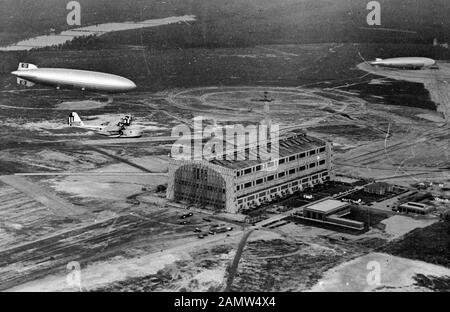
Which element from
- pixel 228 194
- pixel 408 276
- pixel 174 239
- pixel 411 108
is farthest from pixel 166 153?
pixel 411 108

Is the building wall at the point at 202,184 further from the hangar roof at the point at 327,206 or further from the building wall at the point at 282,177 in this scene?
the hangar roof at the point at 327,206

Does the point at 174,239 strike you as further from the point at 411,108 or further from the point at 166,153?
the point at 411,108

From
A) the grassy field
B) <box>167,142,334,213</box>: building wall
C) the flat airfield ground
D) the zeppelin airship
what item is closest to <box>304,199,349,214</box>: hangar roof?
the flat airfield ground

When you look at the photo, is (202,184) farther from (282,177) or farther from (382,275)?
(382,275)

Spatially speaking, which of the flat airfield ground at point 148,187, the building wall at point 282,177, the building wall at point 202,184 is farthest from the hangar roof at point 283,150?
the flat airfield ground at point 148,187

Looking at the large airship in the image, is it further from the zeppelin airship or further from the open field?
the zeppelin airship
